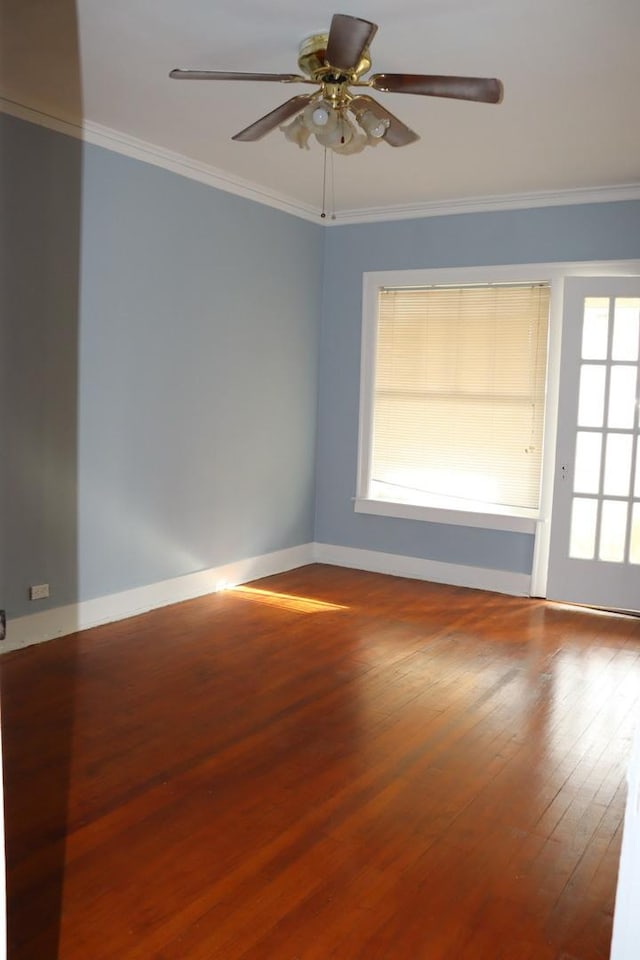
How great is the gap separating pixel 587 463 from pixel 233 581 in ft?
8.18

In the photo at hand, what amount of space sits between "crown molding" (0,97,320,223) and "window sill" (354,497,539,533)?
2.24 metres

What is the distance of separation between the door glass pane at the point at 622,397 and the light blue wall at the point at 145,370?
2.27 meters

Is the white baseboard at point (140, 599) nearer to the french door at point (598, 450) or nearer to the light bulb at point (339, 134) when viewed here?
the french door at point (598, 450)

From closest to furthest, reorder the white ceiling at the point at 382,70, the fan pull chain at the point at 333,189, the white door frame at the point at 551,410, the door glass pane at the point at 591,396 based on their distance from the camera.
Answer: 1. the white ceiling at the point at 382,70
2. the fan pull chain at the point at 333,189
3. the door glass pane at the point at 591,396
4. the white door frame at the point at 551,410

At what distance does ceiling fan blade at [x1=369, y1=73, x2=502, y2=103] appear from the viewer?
266 cm

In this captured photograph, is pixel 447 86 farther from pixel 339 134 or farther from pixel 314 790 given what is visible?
pixel 314 790

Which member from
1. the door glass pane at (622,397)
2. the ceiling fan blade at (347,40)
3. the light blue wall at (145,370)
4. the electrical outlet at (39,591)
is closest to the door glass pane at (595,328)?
the door glass pane at (622,397)

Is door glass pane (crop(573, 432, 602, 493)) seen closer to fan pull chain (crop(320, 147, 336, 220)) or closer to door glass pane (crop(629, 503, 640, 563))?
door glass pane (crop(629, 503, 640, 563))

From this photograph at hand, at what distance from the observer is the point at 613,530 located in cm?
519

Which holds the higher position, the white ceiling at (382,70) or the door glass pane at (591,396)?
the white ceiling at (382,70)

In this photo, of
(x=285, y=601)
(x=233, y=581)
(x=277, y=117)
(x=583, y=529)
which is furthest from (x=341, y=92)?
(x=233, y=581)

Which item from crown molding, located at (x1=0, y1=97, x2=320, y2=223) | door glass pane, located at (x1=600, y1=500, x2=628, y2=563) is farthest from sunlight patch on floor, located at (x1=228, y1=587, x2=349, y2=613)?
crown molding, located at (x1=0, y1=97, x2=320, y2=223)

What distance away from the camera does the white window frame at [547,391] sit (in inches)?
211

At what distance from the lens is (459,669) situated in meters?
4.10
